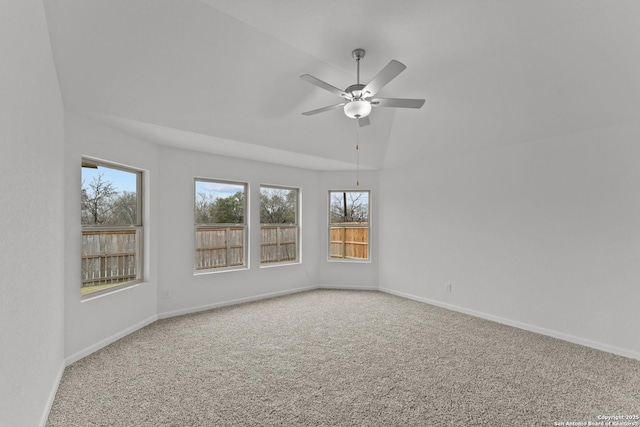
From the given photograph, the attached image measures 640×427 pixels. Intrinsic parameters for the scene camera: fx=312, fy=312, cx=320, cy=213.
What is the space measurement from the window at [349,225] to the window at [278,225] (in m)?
0.77

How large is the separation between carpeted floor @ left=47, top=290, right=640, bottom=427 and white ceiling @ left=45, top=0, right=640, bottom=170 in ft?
7.97

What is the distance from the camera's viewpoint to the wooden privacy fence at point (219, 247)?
484 centimetres

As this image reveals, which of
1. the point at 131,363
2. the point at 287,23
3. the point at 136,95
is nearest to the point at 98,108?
the point at 136,95

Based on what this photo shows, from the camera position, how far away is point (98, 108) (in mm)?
3016

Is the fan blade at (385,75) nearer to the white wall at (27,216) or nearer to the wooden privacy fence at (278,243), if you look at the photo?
the white wall at (27,216)

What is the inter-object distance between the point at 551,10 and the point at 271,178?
421 centimetres

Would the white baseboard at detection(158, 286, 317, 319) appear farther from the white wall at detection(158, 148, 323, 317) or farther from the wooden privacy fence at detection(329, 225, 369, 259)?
the wooden privacy fence at detection(329, 225, 369, 259)

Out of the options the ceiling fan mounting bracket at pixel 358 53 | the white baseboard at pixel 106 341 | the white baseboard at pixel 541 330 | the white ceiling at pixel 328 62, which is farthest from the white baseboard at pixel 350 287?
the ceiling fan mounting bracket at pixel 358 53

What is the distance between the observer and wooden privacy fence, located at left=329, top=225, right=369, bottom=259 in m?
6.17

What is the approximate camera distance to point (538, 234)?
12.8 ft

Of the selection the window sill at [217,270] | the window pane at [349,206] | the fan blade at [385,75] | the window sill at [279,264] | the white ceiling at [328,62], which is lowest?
the window sill at [279,264]

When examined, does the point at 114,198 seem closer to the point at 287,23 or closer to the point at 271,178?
the point at 271,178

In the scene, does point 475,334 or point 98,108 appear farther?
point 475,334

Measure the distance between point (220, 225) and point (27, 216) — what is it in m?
3.27
